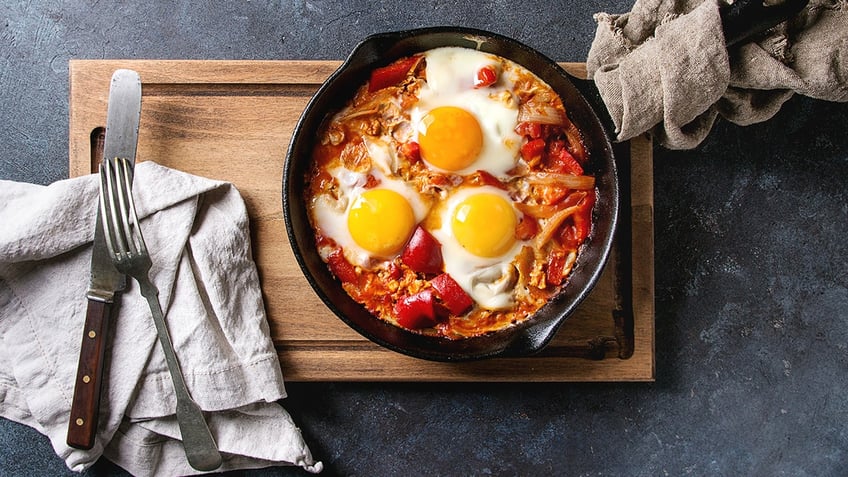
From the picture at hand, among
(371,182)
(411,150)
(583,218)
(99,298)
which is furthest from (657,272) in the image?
(99,298)

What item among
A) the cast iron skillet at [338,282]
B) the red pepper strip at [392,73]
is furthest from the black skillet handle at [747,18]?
the red pepper strip at [392,73]

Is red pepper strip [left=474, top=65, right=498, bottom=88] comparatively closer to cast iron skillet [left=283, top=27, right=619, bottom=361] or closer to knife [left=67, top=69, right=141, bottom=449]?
cast iron skillet [left=283, top=27, right=619, bottom=361]

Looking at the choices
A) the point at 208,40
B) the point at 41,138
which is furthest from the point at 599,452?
the point at 41,138

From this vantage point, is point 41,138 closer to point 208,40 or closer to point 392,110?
point 208,40

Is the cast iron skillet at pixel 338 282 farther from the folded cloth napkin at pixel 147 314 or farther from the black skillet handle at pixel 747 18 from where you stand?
the black skillet handle at pixel 747 18

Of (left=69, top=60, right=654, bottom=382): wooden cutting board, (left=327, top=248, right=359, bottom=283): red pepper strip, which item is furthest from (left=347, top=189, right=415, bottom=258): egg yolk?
(left=69, top=60, right=654, bottom=382): wooden cutting board

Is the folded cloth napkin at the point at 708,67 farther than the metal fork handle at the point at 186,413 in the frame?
No

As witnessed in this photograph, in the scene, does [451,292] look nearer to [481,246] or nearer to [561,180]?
[481,246]
